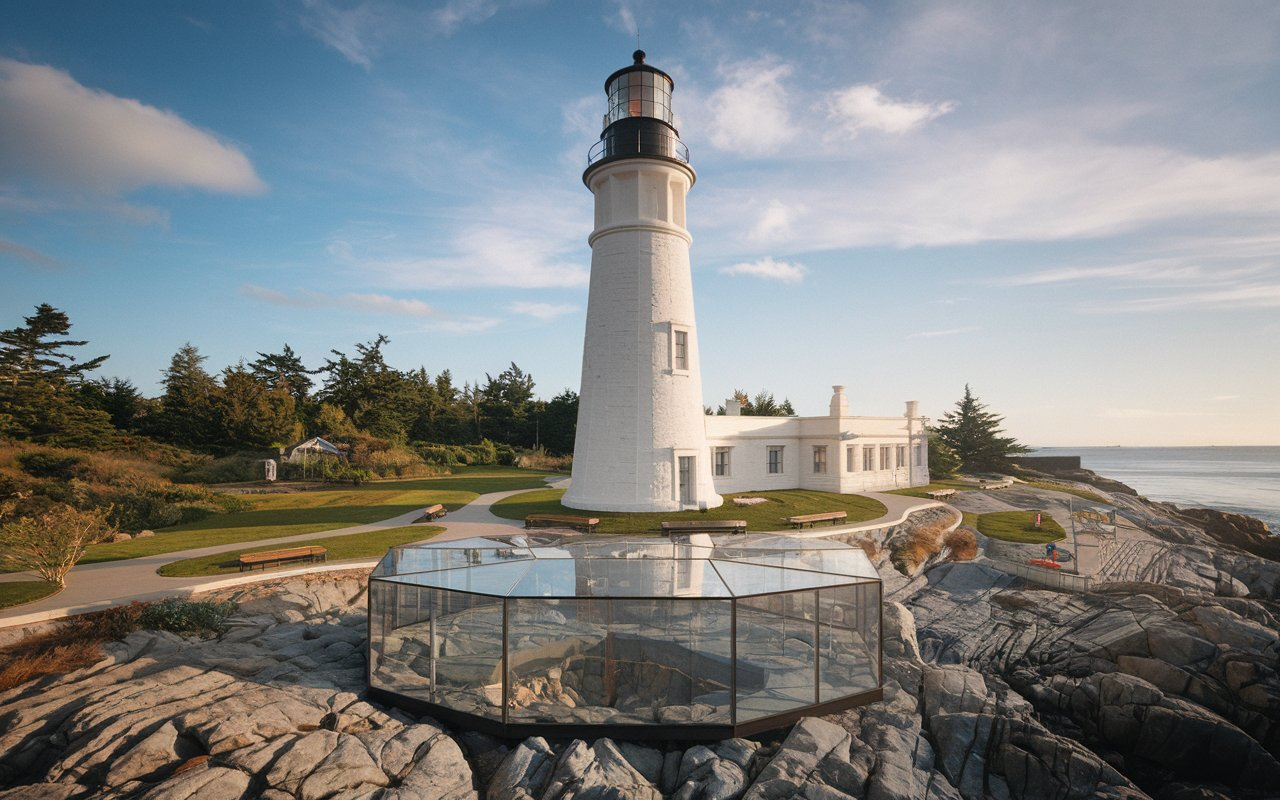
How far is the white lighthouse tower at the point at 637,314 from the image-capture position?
60.4 ft

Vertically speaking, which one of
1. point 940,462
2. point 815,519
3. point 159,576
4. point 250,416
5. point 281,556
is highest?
point 250,416

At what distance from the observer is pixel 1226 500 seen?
154ft

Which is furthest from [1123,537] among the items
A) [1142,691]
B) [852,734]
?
[852,734]

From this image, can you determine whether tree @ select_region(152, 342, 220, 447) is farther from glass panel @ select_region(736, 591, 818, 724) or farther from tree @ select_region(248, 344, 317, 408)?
glass panel @ select_region(736, 591, 818, 724)

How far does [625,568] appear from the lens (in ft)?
31.4

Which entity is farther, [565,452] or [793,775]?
[565,452]

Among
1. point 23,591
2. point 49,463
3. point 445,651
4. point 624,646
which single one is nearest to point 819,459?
point 624,646

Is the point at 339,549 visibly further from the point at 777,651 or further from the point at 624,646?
the point at 777,651

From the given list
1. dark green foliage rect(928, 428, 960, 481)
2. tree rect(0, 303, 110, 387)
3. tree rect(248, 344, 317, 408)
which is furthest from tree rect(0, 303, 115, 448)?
dark green foliage rect(928, 428, 960, 481)

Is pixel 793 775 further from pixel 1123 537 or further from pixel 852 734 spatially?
pixel 1123 537

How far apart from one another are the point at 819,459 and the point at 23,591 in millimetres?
26940

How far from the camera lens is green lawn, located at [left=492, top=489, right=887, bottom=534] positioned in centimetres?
1755

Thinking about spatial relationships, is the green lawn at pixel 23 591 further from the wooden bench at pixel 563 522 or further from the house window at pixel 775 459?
the house window at pixel 775 459

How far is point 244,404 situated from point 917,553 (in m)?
37.4
